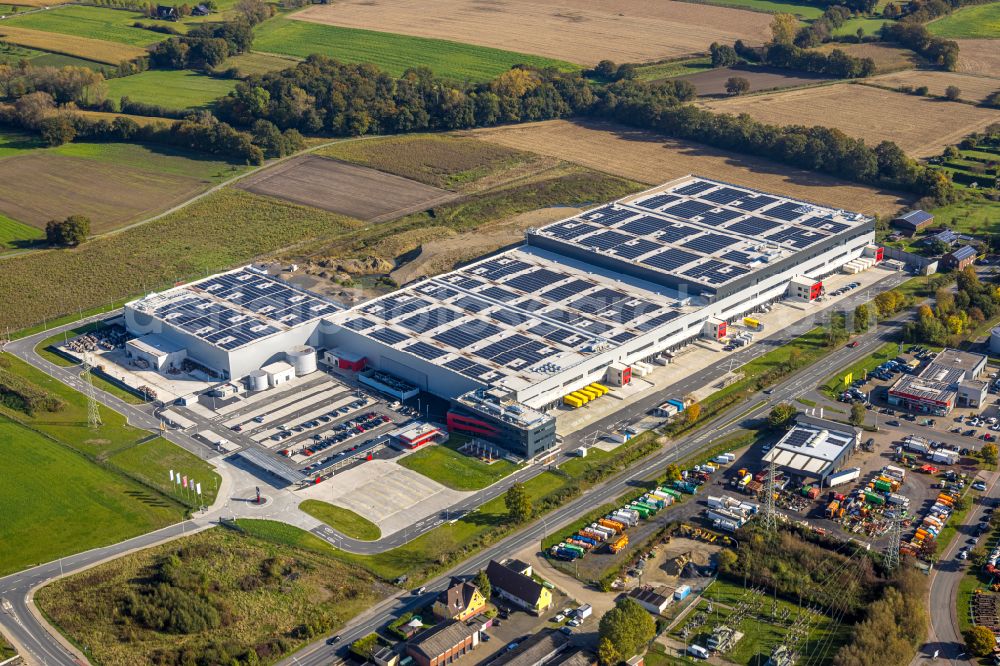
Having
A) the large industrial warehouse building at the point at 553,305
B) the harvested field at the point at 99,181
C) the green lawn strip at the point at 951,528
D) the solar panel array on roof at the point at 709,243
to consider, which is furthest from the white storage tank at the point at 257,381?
the green lawn strip at the point at 951,528

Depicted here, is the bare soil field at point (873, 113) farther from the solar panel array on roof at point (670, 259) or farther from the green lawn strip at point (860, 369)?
the green lawn strip at point (860, 369)

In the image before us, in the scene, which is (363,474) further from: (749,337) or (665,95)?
(665,95)

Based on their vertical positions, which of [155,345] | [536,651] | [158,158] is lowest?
[536,651]

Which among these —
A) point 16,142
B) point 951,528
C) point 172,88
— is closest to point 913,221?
point 951,528

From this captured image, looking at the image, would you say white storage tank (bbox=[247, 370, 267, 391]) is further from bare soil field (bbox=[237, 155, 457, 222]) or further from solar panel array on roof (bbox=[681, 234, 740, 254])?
solar panel array on roof (bbox=[681, 234, 740, 254])

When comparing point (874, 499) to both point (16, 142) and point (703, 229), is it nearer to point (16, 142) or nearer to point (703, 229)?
point (703, 229)

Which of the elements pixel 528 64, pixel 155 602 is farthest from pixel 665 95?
pixel 155 602
